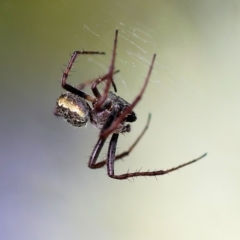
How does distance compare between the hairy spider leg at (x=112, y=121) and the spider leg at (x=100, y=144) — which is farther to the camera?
the spider leg at (x=100, y=144)

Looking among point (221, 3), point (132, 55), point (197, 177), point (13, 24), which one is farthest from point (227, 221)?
point (13, 24)

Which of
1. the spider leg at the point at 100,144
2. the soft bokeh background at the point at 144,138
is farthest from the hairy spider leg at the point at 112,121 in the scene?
the soft bokeh background at the point at 144,138

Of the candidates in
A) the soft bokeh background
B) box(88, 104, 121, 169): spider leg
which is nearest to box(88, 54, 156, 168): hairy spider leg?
box(88, 104, 121, 169): spider leg

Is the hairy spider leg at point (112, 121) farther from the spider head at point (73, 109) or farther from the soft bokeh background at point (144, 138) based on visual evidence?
the soft bokeh background at point (144, 138)

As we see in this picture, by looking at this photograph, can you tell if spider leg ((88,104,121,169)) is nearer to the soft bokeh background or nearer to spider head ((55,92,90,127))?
spider head ((55,92,90,127))

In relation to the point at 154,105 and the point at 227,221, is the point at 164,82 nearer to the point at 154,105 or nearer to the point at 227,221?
the point at 154,105

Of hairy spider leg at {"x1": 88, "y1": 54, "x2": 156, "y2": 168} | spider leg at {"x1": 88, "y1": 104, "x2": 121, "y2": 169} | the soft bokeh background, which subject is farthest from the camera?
the soft bokeh background
